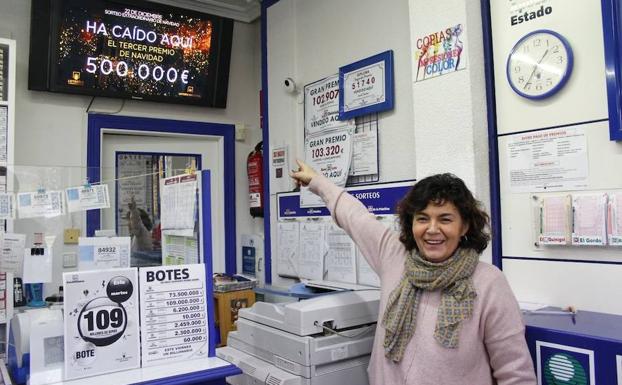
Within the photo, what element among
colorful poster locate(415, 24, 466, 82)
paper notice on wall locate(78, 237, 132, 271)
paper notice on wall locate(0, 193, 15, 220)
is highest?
colorful poster locate(415, 24, 466, 82)

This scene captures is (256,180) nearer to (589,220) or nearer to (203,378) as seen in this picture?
(203,378)

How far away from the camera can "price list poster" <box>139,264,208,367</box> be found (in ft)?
5.26

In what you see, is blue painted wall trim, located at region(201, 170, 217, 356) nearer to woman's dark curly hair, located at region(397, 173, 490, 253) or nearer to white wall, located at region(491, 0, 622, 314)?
woman's dark curly hair, located at region(397, 173, 490, 253)

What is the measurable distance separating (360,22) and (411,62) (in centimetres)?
57

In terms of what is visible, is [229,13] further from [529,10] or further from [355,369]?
[355,369]

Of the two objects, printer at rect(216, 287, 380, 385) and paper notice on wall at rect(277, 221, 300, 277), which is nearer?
printer at rect(216, 287, 380, 385)

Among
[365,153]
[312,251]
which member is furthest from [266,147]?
[365,153]

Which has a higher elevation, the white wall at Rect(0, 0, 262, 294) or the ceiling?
the ceiling

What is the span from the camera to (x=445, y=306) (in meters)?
1.42

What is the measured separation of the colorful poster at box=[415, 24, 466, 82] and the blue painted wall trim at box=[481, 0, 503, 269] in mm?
115

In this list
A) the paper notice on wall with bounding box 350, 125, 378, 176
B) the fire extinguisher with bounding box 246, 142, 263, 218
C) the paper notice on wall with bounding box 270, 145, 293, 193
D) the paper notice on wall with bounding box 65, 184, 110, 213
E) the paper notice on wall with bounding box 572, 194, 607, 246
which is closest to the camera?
the paper notice on wall with bounding box 572, 194, 607, 246

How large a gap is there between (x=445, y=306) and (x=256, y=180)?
239 centimetres

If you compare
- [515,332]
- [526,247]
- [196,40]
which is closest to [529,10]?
[526,247]

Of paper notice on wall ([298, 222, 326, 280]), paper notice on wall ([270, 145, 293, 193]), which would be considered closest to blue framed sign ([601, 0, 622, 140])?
paper notice on wall ([298, 222, 326, 280])
